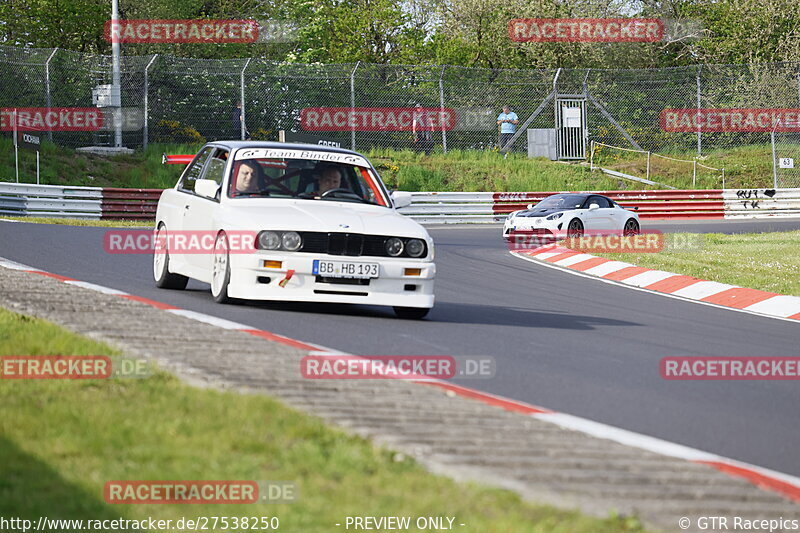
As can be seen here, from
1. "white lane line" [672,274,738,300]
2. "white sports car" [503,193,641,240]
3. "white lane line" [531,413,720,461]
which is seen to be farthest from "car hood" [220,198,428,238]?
"white sports car" [503,193,641,240]

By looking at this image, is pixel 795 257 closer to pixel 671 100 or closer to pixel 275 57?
pixel 671 100

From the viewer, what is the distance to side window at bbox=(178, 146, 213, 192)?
12.4m

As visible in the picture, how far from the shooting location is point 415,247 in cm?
1083

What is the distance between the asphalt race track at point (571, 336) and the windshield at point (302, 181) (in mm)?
1058

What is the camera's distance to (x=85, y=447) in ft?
16.5

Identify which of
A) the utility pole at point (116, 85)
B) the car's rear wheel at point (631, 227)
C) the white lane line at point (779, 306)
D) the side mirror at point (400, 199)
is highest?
the utility pole at point (116, 85)

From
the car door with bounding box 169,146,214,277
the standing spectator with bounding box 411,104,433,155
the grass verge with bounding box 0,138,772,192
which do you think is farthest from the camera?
the standing spectator with bounding box 411,104,433,155

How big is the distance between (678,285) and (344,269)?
7702 millimetres

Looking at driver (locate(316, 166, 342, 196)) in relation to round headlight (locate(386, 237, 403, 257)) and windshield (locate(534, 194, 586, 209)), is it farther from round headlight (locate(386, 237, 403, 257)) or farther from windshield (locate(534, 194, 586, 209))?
windshield (locate(534, 194, 586, 209))

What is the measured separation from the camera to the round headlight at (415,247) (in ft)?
35.4

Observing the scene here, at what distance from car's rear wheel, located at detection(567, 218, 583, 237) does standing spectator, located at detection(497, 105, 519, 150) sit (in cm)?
953

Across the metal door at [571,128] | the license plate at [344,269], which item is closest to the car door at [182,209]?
the license plate at [344,269]
